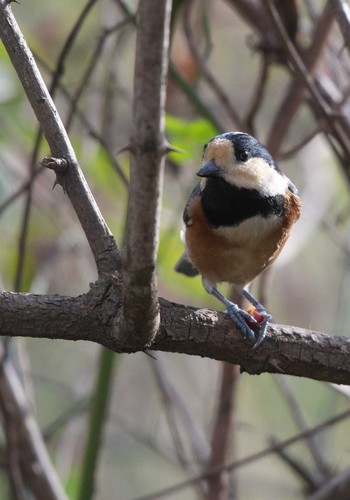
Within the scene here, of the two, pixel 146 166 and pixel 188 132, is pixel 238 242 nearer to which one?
pixel 188 132

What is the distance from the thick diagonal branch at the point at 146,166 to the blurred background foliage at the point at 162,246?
0.95 metres

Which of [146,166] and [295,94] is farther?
[295,94]

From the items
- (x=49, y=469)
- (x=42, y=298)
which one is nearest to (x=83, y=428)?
(x=49, y=469)

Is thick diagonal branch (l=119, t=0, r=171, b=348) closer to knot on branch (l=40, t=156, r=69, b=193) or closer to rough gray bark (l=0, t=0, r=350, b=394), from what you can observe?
rough gray bark (l=0, t=0, r=350, b=394)

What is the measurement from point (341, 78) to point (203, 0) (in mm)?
762

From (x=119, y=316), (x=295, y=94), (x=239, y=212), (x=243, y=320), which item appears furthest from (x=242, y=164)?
(x=119, y=316)

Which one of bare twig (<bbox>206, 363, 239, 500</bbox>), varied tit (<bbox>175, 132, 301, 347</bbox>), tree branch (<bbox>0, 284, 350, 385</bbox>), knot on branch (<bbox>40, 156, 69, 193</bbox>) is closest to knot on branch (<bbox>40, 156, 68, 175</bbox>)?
→ knot on branch (<bbox>40, 156, 69, 193</bbox>)

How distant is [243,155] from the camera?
8.12ft

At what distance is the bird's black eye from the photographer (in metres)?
2.46

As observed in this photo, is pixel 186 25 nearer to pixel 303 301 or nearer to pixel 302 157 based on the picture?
pixel 302 157

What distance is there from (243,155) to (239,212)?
180mm

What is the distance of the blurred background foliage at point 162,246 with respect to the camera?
117 inches

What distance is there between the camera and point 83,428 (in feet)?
13.5

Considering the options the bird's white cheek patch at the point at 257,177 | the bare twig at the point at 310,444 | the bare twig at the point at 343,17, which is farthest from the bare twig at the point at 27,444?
the bare twig at the point at 343,17
